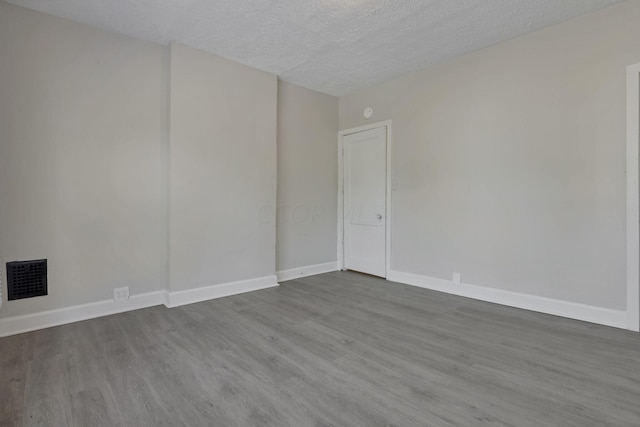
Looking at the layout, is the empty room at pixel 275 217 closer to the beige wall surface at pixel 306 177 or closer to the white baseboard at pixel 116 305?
the white baseboard at pixel 116 305

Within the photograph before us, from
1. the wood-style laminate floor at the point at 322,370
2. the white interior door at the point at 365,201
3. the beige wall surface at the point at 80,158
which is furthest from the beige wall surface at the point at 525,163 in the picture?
the beige wall surface at the point at 80,158

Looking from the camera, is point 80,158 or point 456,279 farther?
point 456,279

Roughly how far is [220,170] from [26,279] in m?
2.02

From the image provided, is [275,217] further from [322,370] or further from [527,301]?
[527,301]

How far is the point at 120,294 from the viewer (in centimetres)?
322

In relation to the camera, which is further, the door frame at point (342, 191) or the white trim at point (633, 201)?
the door frame at point (342, 191)

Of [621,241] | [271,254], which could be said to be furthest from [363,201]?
[621,241]

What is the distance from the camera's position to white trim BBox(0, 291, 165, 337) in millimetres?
2688

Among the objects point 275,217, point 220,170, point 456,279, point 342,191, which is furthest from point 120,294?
point 456,279

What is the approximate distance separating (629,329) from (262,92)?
448 cm

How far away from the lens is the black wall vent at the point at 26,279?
269 centimetres

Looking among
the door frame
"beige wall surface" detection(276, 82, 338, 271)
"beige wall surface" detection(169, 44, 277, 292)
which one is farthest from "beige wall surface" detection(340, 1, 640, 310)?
"beige wall surface" detection(169, 44, 277, 292)

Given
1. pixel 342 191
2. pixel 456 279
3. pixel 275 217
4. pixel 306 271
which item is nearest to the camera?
pixel 456 279

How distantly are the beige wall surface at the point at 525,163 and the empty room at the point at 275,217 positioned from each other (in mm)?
19
